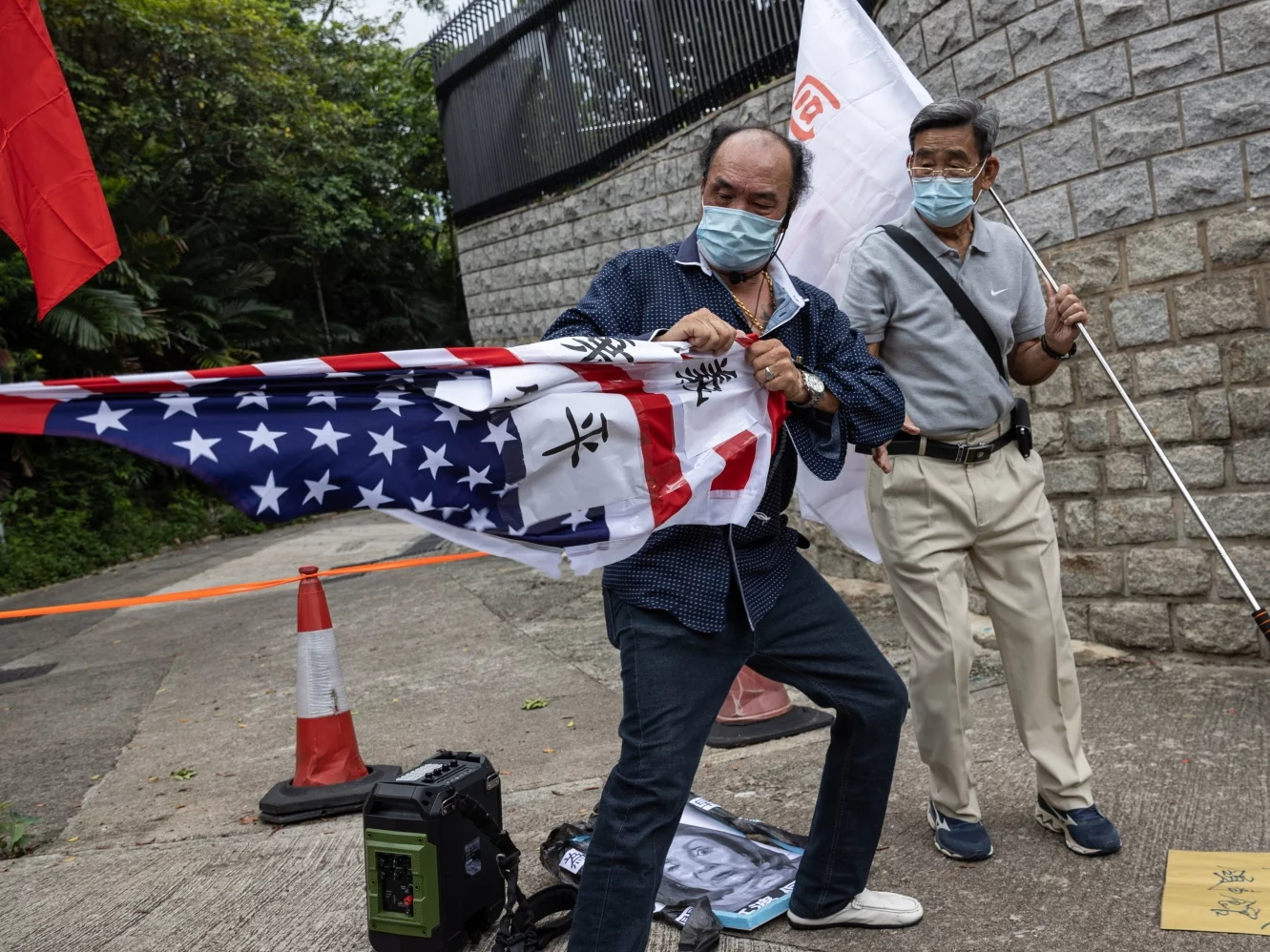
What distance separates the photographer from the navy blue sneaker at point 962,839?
12.0 feet

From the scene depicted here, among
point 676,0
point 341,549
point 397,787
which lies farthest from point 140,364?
point 397,787

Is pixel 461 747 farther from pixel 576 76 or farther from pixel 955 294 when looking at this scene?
pixel 576 76

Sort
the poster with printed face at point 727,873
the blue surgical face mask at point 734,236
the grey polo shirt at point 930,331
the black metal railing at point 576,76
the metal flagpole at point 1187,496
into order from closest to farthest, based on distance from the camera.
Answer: the blue surgical face mask at point 734,236, the poster with printed face at point 727,873, the metal flagpole at point 1187,496, the grey polo shirt at point 930,331, the black metal railing at point 576,76

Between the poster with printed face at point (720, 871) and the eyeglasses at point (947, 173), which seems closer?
the poster with printed face at point (720, 871)

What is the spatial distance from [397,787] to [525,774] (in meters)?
1.74

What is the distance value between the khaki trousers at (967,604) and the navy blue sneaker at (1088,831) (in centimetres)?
3

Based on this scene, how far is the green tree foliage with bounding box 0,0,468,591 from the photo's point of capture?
587 inches

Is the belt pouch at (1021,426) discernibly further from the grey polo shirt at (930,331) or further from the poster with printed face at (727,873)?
the poster with printed face at (727,873)

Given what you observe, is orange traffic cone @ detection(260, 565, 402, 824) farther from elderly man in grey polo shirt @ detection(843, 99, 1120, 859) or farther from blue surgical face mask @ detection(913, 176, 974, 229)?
blue surgical face mask @ detection(913, 176, 974, 229)

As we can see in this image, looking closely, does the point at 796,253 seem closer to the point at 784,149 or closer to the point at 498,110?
the point at 784,149

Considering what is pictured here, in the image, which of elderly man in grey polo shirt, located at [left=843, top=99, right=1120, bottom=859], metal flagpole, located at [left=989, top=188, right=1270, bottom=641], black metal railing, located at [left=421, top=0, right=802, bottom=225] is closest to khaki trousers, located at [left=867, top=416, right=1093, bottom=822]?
elderly man in grey polo shirt, located at [left=843, top=99, right=1120, bottom=859]

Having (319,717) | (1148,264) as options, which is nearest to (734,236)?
(319,717)

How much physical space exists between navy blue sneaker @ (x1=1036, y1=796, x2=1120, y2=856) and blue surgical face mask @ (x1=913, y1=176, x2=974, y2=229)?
1.81 m

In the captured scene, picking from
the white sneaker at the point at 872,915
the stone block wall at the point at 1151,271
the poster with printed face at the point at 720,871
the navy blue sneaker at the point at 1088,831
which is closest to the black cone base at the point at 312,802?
the poster with printed face at the point at 720,871
